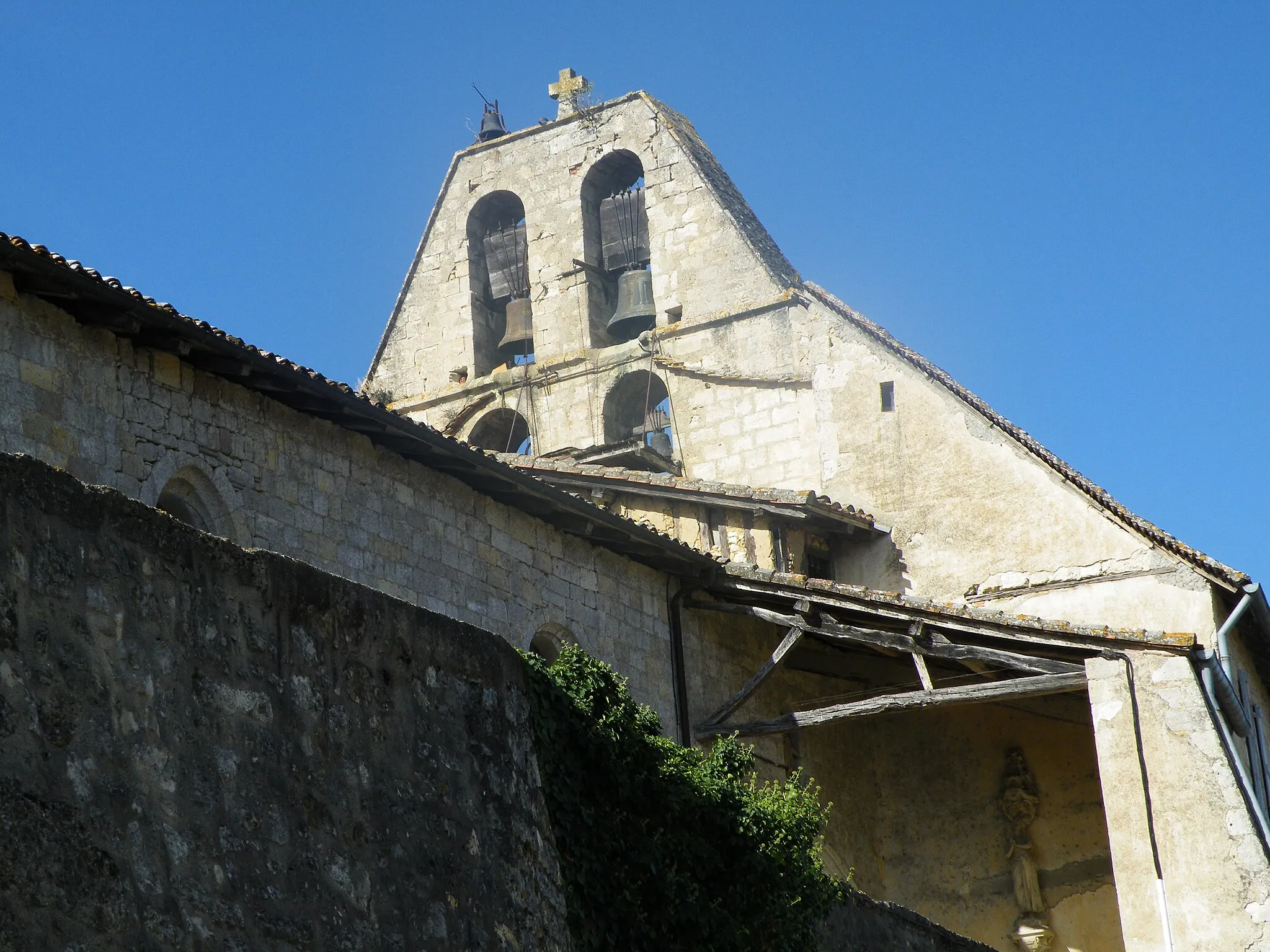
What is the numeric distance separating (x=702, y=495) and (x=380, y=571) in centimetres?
552

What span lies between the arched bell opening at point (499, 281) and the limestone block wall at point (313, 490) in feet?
26.9

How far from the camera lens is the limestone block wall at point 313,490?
33.3 ft

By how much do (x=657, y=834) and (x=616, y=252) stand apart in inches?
600

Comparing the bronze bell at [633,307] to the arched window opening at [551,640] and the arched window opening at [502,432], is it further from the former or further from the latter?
the arched window opening at [551,640]

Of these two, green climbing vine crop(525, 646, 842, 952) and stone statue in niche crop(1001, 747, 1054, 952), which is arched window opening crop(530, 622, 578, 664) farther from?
stone statue in niche crop(1001, 747, 1054, 952)

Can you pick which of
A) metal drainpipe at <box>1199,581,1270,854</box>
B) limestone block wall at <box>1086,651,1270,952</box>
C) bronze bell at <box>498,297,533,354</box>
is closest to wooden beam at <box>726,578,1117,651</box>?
limestone block wall at <box>1086,651,1270,952</box>

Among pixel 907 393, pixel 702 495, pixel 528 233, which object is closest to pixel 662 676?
pixel 702 495

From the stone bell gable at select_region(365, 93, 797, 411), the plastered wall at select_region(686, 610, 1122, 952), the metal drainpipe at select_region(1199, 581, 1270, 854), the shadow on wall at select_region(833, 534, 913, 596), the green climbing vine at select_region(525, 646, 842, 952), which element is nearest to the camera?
the green climbing vine at select_region(525, 646, 842, 952)

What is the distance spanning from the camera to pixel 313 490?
12.0m

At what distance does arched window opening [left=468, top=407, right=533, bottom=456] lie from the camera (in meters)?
22.3

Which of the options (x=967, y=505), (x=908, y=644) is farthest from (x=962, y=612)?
(x=967, y=505)

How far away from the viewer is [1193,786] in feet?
44.1

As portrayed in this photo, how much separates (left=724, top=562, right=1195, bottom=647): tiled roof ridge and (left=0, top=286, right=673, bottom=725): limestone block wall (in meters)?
0.94

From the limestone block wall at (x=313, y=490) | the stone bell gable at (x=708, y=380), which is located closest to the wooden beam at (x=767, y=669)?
the limestone block wall at (x=313, y=490)
